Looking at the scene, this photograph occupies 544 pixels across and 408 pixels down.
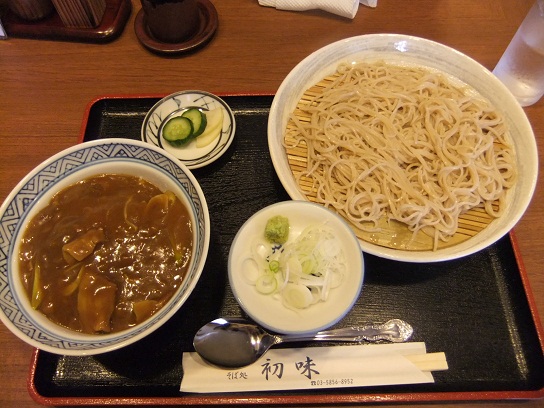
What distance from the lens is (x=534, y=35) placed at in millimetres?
2342

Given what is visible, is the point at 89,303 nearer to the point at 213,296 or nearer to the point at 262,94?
the point at 213,296

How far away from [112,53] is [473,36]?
2609mm

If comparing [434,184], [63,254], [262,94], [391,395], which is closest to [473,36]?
[434,184]

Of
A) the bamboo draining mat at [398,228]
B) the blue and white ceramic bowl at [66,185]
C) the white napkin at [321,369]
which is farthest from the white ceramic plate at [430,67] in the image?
the blue and white ceramic bowl at [66,185]

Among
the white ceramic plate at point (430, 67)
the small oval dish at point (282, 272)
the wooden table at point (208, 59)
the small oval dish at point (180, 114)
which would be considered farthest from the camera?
the wooden table at point (208, 59)

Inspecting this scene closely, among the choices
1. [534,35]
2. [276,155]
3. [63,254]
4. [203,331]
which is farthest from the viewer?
[534,35]

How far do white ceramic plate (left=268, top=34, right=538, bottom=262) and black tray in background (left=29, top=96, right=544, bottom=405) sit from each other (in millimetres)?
153

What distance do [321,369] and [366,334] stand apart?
9.7 inches

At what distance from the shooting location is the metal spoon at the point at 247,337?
1.64 metres

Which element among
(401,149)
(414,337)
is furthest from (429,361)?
(401,149)

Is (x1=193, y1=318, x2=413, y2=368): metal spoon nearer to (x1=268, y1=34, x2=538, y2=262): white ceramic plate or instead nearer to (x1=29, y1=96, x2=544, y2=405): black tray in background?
(x1=29, y1=96, x2=544, y2=405): black tray in background

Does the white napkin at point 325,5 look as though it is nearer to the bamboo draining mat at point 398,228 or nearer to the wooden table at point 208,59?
the wooden table at point 208,59

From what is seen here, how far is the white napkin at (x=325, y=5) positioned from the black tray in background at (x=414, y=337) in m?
1.66

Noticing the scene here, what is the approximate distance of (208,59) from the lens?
279cm
